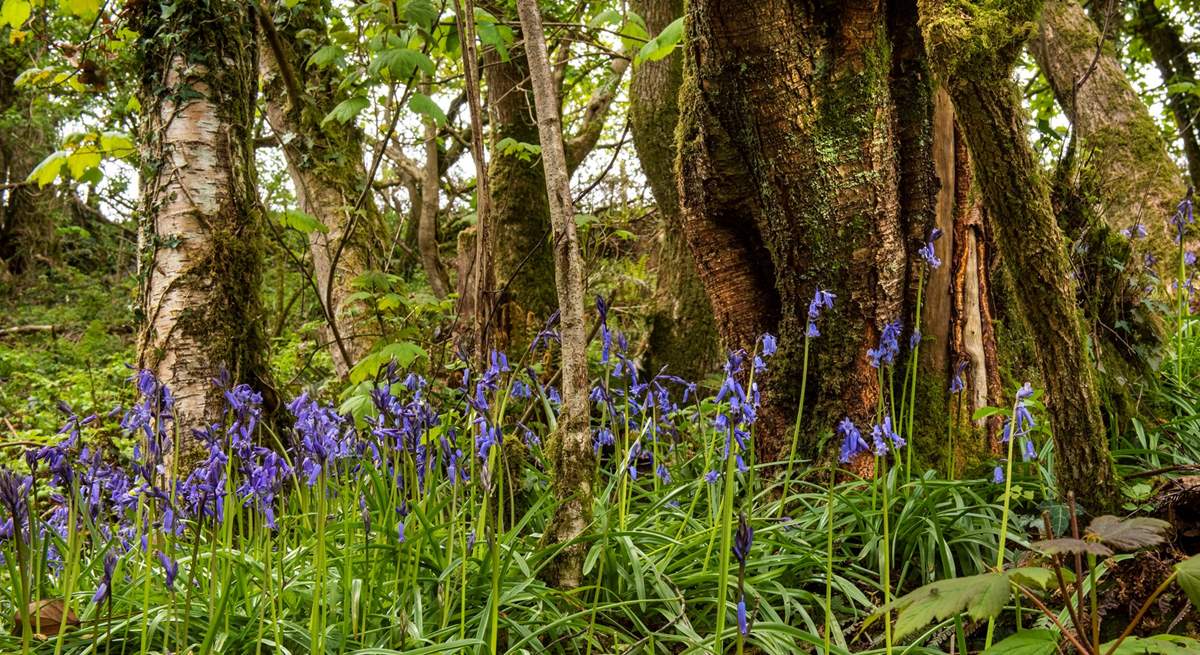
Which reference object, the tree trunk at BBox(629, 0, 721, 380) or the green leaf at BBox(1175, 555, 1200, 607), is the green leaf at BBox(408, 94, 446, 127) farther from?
the green leaf at BBox(1175, 555, 1200, 607)

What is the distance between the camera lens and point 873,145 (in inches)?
119

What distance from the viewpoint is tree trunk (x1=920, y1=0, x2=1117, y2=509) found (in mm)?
2215

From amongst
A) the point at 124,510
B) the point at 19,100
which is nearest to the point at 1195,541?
the point at 124,510

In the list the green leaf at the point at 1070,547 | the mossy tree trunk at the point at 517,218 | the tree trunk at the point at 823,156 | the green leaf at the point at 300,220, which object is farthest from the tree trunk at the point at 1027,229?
the mossy tree trunk at the point at 517,218

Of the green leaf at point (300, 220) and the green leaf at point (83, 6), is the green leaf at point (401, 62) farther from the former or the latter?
the green leaf at point (83, 6)

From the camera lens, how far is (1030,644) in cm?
139

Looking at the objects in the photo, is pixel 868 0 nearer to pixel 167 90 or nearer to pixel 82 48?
pixel 167 90

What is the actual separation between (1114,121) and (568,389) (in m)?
6.13

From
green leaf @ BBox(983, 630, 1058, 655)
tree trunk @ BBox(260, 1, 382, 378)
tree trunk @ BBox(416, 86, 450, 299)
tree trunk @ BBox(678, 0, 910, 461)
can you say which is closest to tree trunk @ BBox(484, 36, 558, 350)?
tree trunk @ BBox(260, 1, 382, 378)

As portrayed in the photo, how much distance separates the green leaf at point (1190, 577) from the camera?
1196 mm

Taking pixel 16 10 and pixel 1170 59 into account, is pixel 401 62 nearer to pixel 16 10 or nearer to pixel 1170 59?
pixel 16 10

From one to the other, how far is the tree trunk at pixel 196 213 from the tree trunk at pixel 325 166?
1723 millimetres

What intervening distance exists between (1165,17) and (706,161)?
13132 mm

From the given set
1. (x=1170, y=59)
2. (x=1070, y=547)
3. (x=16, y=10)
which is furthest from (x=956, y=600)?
(x=1170, y=59)
